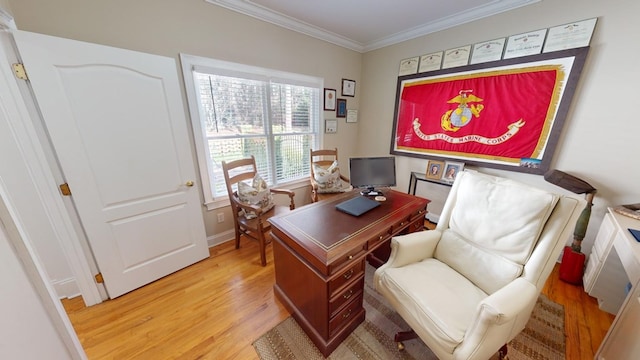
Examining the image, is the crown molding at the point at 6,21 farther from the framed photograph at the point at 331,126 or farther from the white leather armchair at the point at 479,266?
the framed photograph at the point at 331,126

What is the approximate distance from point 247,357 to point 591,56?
140 inches

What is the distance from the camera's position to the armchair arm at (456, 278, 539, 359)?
3.00 feet

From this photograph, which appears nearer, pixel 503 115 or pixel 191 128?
pixel 191 128

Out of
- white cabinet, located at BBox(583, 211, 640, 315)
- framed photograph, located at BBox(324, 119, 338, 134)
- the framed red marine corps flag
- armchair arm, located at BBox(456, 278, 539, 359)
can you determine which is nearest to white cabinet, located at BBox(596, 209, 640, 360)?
white cabinet, located at BBox(583, 211, 640, 315)

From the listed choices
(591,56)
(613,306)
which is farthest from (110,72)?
(613,306)

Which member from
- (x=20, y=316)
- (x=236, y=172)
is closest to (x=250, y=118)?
(x=236, y=172)

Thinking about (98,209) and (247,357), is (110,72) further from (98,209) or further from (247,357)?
(247,357)

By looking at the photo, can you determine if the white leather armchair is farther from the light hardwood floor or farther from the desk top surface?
the light hardwood floor

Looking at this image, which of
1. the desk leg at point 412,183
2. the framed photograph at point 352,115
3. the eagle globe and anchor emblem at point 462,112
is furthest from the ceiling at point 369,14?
the desk leg at point 412,183

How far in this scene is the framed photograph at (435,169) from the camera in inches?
109

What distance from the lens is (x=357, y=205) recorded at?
1.77 m

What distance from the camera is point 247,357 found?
135 cm

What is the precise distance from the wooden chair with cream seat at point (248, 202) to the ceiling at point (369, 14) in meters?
1.61

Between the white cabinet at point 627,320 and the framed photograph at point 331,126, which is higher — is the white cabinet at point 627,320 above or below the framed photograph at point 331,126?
below
